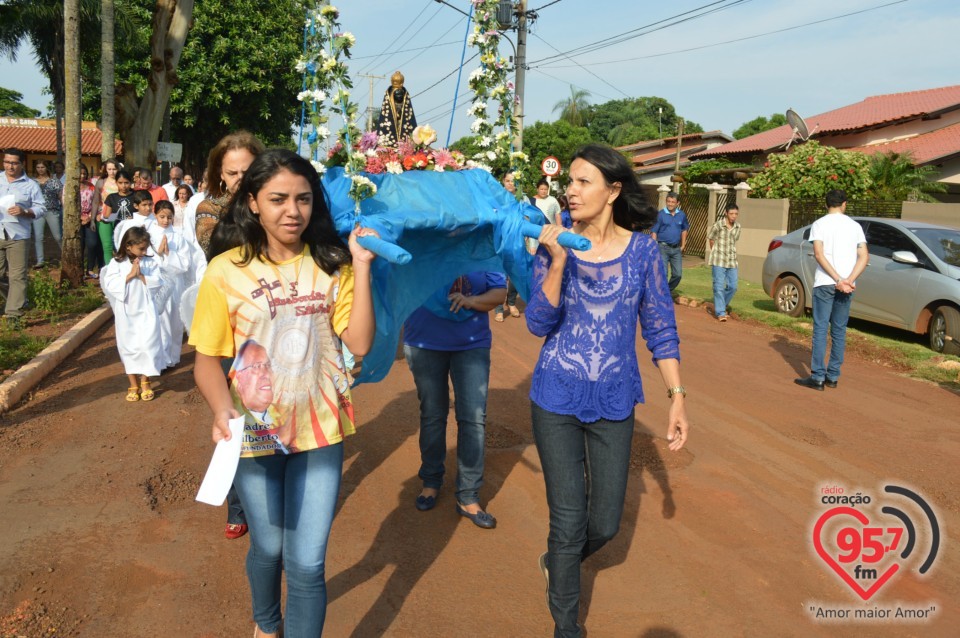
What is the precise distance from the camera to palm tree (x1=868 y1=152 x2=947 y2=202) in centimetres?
1714

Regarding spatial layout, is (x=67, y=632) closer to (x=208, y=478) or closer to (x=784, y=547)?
(x=208, y=478)

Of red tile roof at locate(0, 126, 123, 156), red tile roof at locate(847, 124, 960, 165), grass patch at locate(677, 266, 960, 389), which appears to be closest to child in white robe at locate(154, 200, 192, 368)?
grass patch at locate(677, 266, 960, 389)

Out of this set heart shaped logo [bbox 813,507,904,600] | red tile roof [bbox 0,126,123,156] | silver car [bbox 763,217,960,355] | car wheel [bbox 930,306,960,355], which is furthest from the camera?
red tile roof [bbox 0,126,123,156]

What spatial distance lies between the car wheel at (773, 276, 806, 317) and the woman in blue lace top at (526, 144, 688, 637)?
9.95 metres

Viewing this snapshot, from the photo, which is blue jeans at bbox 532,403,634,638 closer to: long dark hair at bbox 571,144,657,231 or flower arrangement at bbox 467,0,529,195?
long dark hair at bbox 571,144,657,231

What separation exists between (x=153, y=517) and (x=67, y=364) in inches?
181

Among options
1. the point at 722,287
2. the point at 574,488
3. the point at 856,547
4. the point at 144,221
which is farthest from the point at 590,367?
the point at 722,287

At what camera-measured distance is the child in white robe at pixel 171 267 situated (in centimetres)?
771

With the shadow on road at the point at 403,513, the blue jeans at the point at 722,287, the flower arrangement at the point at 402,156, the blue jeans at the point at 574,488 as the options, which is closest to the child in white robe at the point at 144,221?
the shadow on road at the point at 403,513

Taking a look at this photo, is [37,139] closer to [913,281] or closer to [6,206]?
[6,206]

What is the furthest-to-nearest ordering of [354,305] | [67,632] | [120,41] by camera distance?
[120,41] < [67,632] < [354,305]

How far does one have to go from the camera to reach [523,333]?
10.5m

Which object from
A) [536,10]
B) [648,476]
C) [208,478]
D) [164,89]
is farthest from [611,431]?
[536,10]

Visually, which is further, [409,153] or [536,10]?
[536,10]
